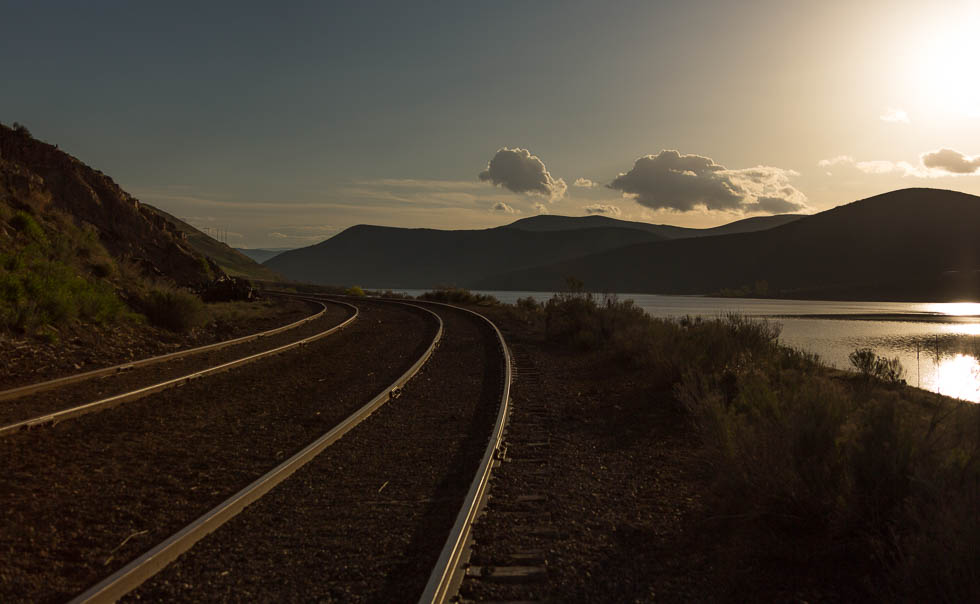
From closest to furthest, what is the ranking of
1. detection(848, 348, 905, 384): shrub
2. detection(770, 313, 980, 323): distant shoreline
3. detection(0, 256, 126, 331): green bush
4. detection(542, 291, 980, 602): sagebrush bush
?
detection(542, 291, 980, 602): sagebrush bush, detection(0, 256, 126, 331): green bush, detection(848, 348, 905, 384): shrub, detection(770, 313, 980, 323): distant shoreline

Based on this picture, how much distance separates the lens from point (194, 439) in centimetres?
720

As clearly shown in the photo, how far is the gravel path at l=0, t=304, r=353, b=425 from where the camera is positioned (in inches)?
311

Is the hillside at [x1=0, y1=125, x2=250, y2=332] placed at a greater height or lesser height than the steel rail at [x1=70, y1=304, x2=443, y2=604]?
greater

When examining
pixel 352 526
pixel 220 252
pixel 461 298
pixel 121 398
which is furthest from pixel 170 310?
pixel 220 252

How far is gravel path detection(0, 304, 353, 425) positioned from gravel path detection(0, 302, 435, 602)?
0.60 metres

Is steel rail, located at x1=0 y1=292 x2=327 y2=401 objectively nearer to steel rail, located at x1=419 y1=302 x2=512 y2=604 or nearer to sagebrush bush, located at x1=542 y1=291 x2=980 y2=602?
steel rail, located at x1=419 y1=302 x2=512 y2=604

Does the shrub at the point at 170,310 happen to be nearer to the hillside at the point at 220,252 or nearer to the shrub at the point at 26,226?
the shrub at the point at 26,226

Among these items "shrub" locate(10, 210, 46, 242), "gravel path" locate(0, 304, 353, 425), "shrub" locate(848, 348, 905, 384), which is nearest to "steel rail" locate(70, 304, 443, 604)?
"gravel path" locate(0, 304, 353, 425)

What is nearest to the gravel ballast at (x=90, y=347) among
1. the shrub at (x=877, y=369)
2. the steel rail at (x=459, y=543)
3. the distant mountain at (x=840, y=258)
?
the steel rail at (x=459, y=543)

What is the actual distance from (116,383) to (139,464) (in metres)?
4.39

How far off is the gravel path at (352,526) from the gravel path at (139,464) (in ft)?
1.65

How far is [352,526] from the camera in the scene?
15.4 feet

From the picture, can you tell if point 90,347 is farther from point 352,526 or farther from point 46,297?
point 352,526

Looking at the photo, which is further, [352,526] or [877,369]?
[877,369]
